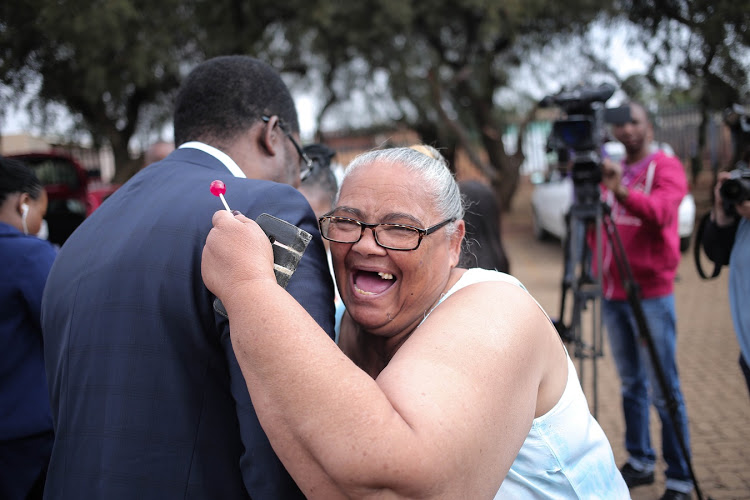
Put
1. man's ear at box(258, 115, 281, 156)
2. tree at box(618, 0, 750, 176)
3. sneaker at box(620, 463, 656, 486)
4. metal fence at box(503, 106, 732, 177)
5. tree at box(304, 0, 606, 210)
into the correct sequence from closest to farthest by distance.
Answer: man's ear at box(258, 115, 281, 156) < sneaker at box(620, 463, 656, 486) < tree at box(618, 0, 750, 176) < tree at box(304, 0, 606, 210) < metal fence at box(503, 106, 732, 177)

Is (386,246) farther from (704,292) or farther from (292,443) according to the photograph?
(704,292)

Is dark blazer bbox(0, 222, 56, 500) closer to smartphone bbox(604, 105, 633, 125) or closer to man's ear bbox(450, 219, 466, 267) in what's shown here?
man's ear bbox(450, 219, 466, 267)

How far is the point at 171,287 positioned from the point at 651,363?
3072mm

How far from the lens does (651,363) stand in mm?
3756

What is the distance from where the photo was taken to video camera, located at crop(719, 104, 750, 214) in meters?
2.91

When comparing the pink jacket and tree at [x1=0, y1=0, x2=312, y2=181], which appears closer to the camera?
the pink jacket

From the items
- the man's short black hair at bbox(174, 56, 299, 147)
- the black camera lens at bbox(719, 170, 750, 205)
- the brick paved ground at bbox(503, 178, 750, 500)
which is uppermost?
the man's short black hair at bbox(174, 56, 299, 147)

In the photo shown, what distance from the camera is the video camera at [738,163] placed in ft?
9.53

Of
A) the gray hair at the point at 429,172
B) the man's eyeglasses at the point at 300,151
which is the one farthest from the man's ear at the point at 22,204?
the gray hair at the point at 429,172

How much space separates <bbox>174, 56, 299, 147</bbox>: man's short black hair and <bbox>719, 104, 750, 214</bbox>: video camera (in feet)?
6.93

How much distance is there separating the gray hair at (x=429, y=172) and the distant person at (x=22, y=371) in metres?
1.58

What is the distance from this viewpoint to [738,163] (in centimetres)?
324

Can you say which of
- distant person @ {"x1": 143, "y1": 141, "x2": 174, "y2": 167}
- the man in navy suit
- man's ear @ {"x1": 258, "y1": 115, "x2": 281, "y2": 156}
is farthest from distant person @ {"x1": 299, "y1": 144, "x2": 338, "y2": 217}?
distant person @ {"x1": 143, "y1": 141, "x2": 174, "y2": 167}

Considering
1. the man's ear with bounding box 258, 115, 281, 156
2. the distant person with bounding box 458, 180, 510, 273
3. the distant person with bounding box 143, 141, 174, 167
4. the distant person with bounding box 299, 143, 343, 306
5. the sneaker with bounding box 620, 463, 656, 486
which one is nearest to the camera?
the man's ear with bounding box 258, 115, 281, 156
